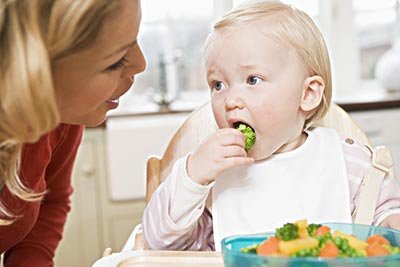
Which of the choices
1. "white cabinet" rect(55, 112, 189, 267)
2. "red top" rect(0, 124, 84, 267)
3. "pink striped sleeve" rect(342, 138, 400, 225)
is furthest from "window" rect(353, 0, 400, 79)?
"red top" rect(0, 124, 84, 267)

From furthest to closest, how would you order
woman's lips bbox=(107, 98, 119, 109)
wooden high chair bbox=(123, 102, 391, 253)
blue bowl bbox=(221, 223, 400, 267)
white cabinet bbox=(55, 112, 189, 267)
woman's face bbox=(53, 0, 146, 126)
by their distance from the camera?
white cabinet bbox=(55, 112, 189, 267)
wooden high chair bbox=(123, 102, 391, 253)
woman's lips bbox=(107, 98, 119, 109)
woman's face bbox=(53, 0, 146, 126)
blue bowl bbox=(221, 223, 400, 267)

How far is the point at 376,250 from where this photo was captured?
36.0 inches

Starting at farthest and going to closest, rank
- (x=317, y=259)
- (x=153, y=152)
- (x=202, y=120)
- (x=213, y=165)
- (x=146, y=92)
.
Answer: (x=146, y=92)
(x=153, y=152)
(x=202, y=120)
(x=213, y=165)
(x=317, y=259)

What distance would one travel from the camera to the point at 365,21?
3729 mm

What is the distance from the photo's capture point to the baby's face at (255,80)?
4.38ft

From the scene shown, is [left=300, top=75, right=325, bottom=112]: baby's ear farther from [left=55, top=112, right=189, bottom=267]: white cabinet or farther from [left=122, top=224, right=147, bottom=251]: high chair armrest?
[left=55, top=112, right=189, bottom=267]: white cabinet

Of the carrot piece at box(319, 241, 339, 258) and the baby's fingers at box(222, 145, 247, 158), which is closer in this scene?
the carrot piece at box(319, 241, 339, 258)

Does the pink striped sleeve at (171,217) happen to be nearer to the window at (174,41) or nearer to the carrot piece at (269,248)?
the carrot piece at (269,248)

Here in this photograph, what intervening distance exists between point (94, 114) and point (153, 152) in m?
1.87

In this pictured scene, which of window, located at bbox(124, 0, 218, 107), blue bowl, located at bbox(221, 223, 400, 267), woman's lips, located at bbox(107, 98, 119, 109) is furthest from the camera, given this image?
window, located at bbox(124, 0, 218, 107)

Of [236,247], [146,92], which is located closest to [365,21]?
[146,92]

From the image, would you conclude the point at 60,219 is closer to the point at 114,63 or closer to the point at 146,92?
the point at 114,63

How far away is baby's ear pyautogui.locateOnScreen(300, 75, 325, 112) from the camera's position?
139 centimetres

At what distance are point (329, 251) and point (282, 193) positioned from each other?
21.6 inches
